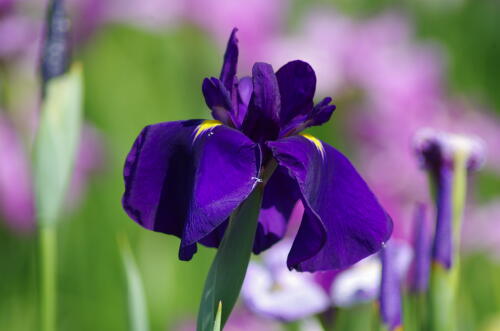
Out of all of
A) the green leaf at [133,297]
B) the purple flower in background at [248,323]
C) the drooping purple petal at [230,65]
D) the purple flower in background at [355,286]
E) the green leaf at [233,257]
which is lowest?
the purple flower in background at [248,323]

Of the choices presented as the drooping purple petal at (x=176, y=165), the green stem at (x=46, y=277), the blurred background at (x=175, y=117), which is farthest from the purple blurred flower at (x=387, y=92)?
the drooping purple petal at (x=176, y=165)

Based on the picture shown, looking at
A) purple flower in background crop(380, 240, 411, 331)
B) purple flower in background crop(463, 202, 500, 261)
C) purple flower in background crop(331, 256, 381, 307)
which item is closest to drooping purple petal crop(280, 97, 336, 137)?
purple flower in background crop(380, 240, 411, 331)

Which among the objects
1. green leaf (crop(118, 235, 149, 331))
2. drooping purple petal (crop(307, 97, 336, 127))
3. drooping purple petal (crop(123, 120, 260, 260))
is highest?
drooping purple petal (crop(307, 97, 336, 127))

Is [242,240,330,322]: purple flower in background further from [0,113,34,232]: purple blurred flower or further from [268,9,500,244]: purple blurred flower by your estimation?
[0,113,34,232]: purple blurred flower

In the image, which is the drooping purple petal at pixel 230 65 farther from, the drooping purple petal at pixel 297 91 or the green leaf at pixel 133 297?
the green leaf at pixel 133 297

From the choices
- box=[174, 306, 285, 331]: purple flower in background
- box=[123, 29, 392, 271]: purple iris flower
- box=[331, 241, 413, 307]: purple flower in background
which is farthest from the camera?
box=[174, 306, 285, 331]: purple flower in background

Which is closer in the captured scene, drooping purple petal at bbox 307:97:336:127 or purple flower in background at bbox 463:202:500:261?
drooping purple petal at bbox 307:97:336:127

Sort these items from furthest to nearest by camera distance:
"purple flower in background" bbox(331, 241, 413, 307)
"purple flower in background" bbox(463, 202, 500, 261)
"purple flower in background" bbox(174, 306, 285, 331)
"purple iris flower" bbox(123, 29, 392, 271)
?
"purple flower in background" bbox(463, 202, 500, 261) < "purple flower in background" bbox(174, 306, 285, 331) < "purple flower in background" bbox(331, 241, 413, 307) < "purple iris flower" bbox(123, 29, 392, 271)
